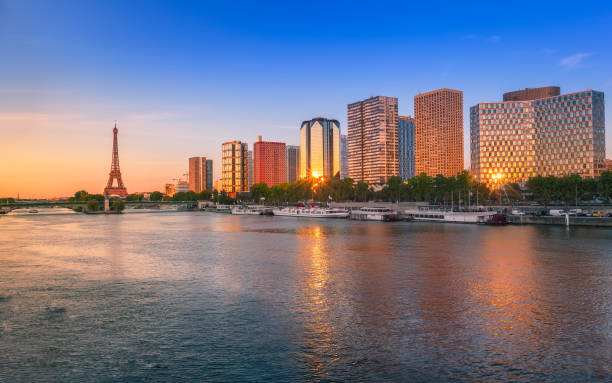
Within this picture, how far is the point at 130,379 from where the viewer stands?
16938 millimetres

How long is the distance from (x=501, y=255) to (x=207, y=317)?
37542mm

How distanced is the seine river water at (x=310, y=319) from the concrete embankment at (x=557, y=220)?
45.0m

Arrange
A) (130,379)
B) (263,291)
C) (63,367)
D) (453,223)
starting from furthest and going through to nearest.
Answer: (453,223) < (263,291) < (63,367) < (130,379)

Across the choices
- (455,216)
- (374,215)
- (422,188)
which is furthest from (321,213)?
(455,216)

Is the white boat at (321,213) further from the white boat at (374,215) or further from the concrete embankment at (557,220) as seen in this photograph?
the concrete embankment at (557,220)

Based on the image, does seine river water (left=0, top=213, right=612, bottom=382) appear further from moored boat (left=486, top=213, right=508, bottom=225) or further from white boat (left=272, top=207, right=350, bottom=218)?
white boat (left=272, top=207, right=350, bottom=218)

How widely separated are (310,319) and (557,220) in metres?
87.5

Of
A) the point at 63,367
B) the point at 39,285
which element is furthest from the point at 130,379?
the point at 39,285

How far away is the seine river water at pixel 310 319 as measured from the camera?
58.6ft

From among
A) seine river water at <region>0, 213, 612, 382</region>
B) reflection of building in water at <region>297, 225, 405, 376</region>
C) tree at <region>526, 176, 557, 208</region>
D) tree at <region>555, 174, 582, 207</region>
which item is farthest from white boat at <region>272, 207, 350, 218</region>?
seine river water at <region>0, 213, 612, 382</region>

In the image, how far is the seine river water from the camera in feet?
58.6

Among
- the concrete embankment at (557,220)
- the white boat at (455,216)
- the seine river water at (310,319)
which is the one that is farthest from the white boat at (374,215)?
the seine river water at (310,319)

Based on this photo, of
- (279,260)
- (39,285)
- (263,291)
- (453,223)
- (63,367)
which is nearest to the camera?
(63,367)

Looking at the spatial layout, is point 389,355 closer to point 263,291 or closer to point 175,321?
point 175,321
